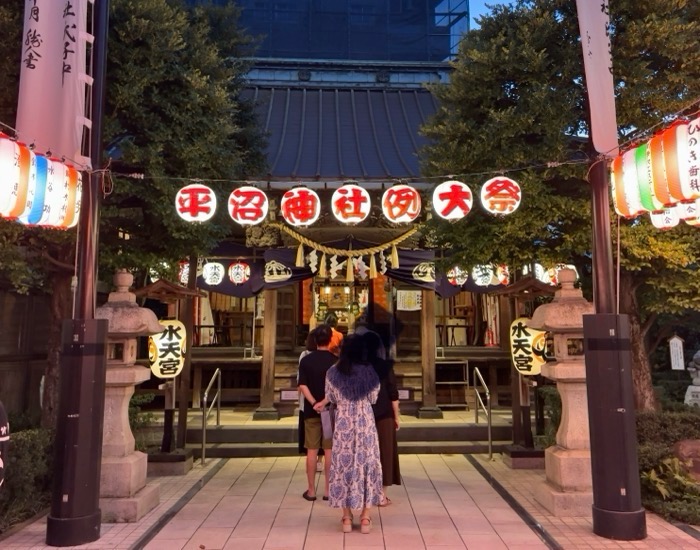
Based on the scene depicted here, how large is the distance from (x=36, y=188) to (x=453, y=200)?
5.18 m

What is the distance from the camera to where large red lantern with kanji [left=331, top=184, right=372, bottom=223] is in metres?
8.59

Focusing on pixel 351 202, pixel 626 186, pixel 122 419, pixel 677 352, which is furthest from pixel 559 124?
pixel 677 352

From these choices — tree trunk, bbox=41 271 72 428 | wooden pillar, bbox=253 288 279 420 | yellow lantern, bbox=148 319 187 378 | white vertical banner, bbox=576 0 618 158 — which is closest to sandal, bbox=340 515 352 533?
yellow lantern, bbox=148 319 187 378

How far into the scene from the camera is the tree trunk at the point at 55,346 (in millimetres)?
6754

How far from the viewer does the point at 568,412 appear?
19.8 feet

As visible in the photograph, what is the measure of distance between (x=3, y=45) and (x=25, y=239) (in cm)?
237

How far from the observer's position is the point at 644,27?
20.6 feet

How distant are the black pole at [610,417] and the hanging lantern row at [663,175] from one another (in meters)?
0.57

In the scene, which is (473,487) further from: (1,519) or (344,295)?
(344,295)

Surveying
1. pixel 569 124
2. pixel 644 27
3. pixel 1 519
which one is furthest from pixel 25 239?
pixel 644 27

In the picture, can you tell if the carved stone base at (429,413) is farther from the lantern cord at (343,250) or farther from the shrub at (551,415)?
the lantern cord at (343,250)

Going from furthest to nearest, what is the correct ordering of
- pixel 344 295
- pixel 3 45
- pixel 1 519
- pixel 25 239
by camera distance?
1. pixel 344 295
2. pixel 25 239
3. pixel 3 45
4. pixel 1 519

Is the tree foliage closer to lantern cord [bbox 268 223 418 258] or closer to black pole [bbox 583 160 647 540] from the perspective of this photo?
lantern cord [bbox 268 223 418 258]

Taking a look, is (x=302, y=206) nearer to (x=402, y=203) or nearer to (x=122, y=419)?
(x=402, y=203)
